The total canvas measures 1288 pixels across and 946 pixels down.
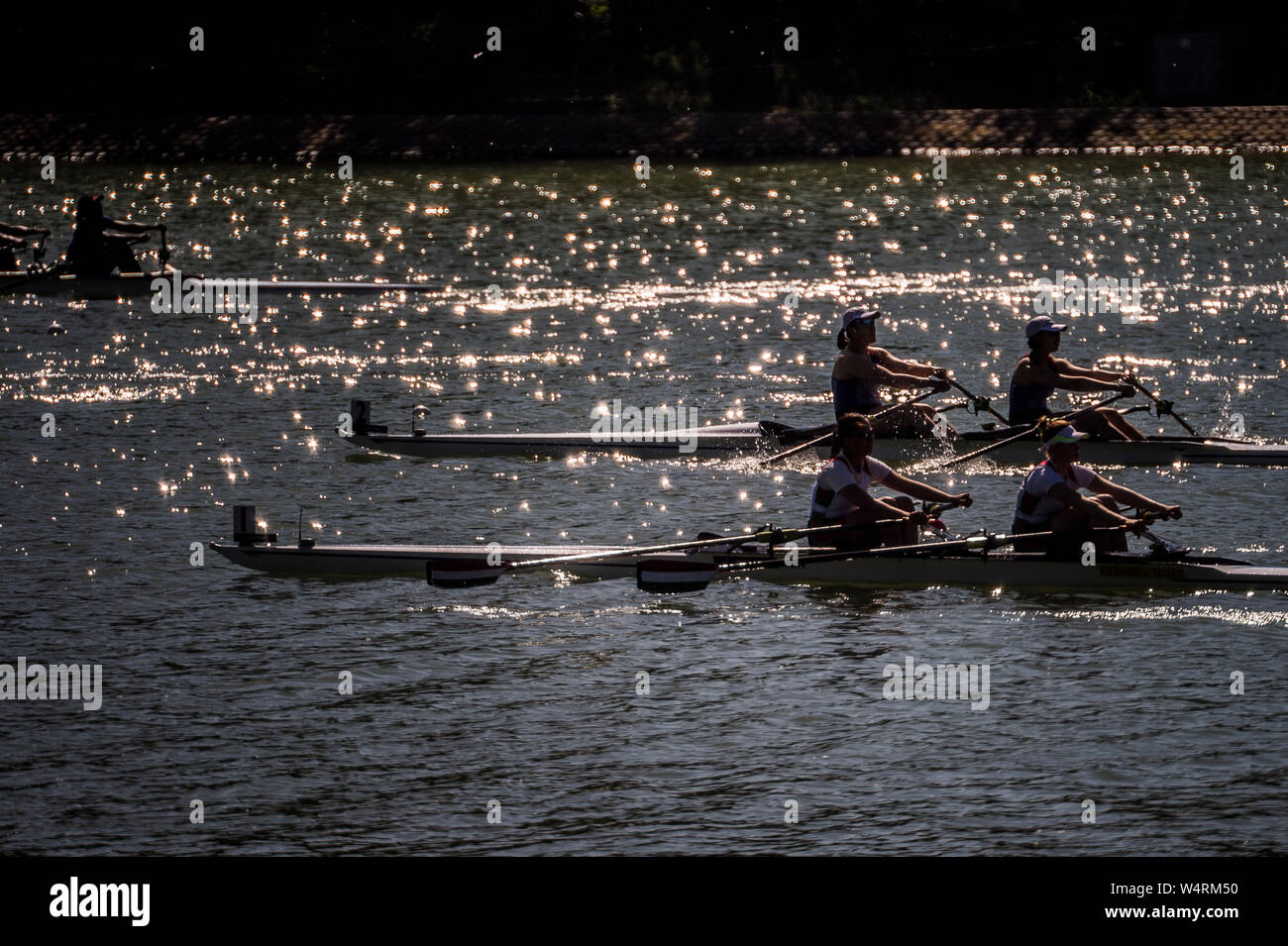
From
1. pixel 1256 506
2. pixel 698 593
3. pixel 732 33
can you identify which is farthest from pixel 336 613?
pixel 732 33

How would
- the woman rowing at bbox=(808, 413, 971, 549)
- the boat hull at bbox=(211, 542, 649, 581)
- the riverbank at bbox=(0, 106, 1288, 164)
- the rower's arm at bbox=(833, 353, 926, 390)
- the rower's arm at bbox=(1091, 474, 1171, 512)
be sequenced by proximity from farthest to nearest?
the riverbank at bbox=(0, 106, 1288, 164)
the rower's arm at bbox=(833, 353, 926, 390)
the boat hull at bbox=(211, 542, 649, 581)
the woman rowing at bbox=(808, 413, 971, 549)
the rower's arm at bbox=(1091, 474, 1171, 512)

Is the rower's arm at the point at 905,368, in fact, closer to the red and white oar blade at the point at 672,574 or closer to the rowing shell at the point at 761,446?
the rowing shell at the point at 761,446

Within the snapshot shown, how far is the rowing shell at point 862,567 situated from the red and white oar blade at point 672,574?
0.05 metres

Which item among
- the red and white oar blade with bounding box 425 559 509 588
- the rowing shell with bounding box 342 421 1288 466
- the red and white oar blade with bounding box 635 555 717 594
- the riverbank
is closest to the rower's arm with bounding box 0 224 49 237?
the rowing shell with bounding box 342 421 1288 466

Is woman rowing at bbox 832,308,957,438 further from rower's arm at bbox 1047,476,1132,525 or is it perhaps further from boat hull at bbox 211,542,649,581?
rower's arm at bbox 1047,476,1132,525

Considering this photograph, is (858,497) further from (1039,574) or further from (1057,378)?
(1057,378)

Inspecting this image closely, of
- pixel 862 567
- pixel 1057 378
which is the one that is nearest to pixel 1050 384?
pixel 1057 378

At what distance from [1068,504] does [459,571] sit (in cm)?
560

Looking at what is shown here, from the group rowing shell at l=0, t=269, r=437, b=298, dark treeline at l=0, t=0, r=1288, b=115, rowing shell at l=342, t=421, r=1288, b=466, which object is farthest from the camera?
dark treeline at l=0, t=0, r=1288, b=115

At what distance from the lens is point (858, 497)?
1933 cm

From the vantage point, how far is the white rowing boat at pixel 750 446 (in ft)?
82.3

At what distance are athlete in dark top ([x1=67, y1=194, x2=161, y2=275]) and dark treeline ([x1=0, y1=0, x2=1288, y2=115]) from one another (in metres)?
40.7

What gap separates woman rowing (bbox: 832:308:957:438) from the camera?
2445 centimetres

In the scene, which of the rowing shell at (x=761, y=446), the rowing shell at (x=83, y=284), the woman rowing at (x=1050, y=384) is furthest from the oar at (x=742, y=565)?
the rowing shell at (x=83, y=284)
